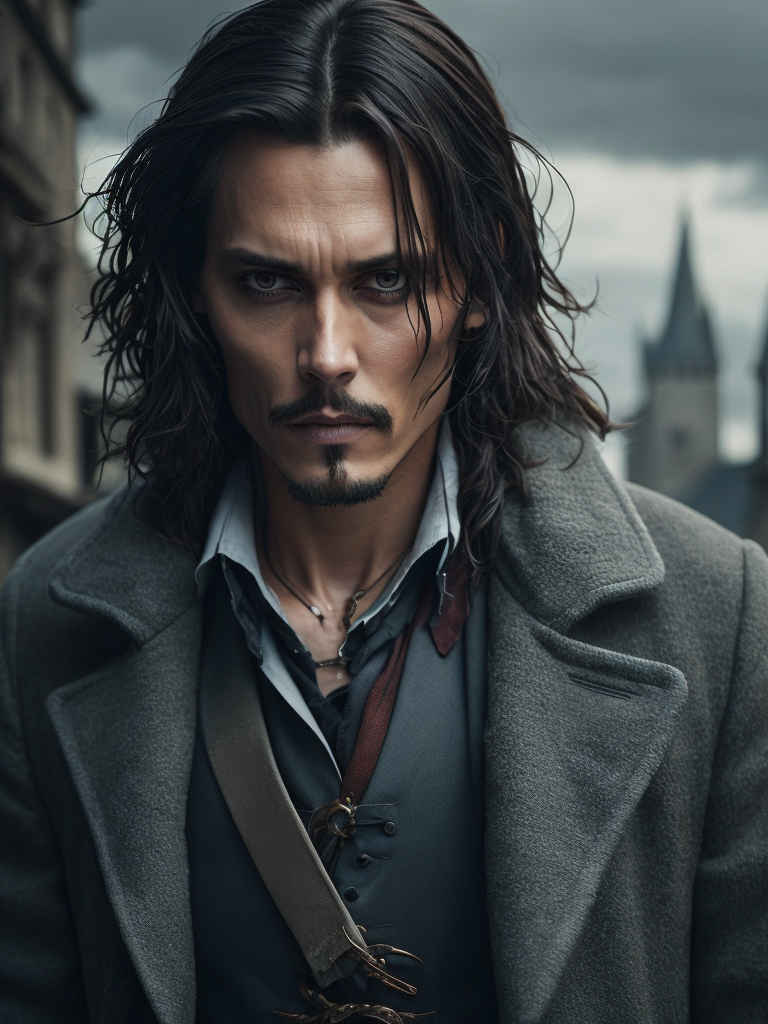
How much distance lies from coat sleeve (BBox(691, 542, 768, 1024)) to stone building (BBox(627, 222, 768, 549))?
9083 centimetres

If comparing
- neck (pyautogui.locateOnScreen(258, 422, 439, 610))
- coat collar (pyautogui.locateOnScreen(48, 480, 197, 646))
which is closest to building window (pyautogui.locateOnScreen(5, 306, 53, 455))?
coat collar (pyautogui.locateOnScreen(48, 480, 197, 646))

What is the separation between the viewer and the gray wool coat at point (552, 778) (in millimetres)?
2162

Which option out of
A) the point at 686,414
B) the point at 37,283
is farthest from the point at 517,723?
the point at 686,414

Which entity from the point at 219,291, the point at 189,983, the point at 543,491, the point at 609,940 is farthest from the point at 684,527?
the point at 189,983

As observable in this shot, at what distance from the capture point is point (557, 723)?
2.26 meters

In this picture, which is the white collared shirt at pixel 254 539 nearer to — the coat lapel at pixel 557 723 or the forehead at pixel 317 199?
the coat lapel at pixel 557 723

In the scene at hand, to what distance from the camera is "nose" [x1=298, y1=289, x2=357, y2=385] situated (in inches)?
84.5

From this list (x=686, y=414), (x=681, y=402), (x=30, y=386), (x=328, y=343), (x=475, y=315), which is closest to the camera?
(x=328, y=343)

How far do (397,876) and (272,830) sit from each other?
239mm

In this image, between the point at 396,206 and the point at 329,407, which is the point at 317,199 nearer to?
the point at 396,206

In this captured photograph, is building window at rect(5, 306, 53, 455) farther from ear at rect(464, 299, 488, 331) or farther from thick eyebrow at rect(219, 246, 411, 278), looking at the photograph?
thick eyebrow at rect(219, 246, 411, 278)

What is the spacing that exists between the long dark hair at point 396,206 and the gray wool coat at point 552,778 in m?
0.13

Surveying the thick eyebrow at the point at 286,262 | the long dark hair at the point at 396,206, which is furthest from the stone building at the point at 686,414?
the thick eyebrow at the point at 286,262

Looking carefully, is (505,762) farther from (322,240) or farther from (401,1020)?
(322,240)
